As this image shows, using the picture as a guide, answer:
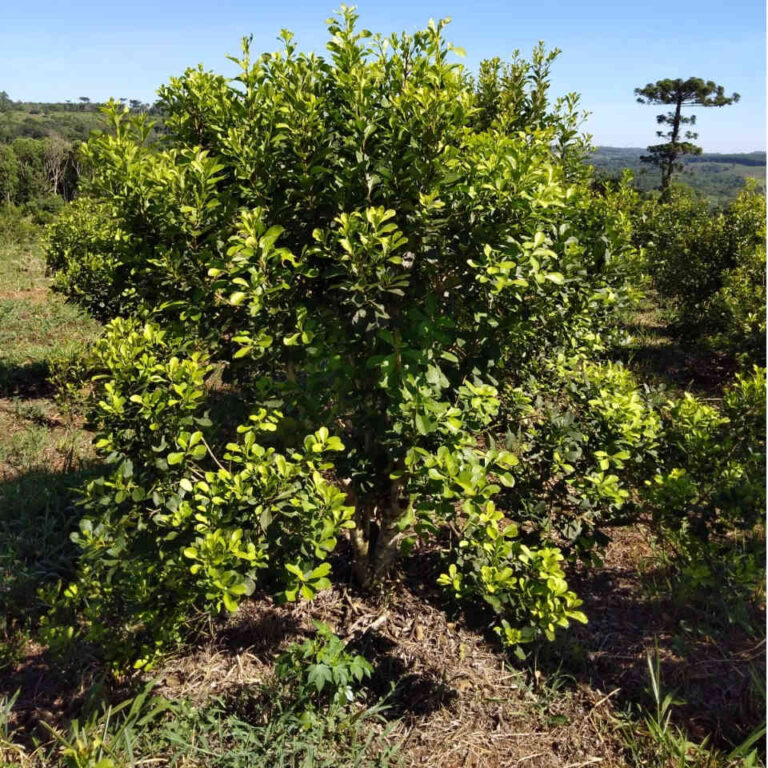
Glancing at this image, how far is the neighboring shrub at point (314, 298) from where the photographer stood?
2340 mm

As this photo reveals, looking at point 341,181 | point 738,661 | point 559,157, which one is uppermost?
point 559,157

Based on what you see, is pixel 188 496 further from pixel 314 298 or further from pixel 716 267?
pixel 716 267

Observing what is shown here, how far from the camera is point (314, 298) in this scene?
2756 mm

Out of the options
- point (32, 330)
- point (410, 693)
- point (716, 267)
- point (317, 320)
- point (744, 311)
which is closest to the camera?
point (317, 320)

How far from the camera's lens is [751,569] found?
109 inches

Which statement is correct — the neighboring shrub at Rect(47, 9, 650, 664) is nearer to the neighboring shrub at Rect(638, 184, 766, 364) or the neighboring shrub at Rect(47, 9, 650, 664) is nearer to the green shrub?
the green shrub

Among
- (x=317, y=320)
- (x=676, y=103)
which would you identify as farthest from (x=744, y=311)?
(x=676, y=103)

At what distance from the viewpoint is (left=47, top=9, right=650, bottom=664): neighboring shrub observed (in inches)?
92.1

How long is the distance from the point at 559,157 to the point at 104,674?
13.6 feet

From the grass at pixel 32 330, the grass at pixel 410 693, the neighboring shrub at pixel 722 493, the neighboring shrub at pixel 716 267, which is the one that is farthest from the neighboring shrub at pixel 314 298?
the neighboring shrub at pixel 716 267

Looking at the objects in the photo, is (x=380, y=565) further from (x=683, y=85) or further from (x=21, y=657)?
(x=683, y=85)

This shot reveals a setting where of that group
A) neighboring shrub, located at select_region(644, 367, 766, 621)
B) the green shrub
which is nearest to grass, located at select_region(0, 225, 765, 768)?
neighboring shrub, located at select_region(644, 367, 766, 621)

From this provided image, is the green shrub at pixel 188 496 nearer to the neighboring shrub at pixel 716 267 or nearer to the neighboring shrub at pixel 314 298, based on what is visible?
the neighboring shrub at pixel 314 298

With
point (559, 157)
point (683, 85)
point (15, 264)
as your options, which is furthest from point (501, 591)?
point (683, 85)
